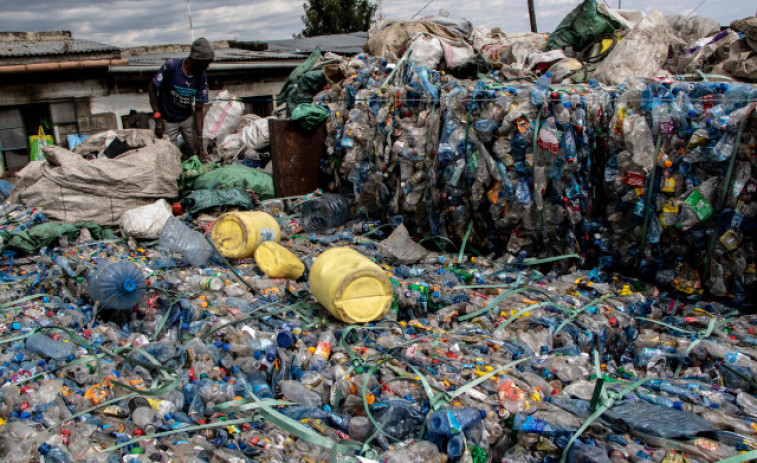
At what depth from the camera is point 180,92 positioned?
20.9ft

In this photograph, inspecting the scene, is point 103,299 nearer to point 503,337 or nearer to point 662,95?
point 503,337

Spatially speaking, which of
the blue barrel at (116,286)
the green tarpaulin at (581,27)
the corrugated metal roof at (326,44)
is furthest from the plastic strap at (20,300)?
the corrugated metal roof at (326,44)

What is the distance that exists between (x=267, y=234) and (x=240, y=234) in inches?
9.2

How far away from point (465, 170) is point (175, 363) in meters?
2.79

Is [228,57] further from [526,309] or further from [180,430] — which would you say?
[180,430]

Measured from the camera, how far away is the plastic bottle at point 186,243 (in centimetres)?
470

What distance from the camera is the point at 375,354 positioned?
323 centimetres

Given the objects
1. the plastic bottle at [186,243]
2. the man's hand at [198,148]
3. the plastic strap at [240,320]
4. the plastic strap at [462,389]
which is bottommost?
the plastic strap at [462,389]

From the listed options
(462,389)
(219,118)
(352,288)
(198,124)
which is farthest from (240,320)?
(219,118)

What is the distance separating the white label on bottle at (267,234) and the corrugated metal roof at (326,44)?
7150mm

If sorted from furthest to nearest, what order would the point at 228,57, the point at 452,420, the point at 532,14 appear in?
the point at 532,14 < the point at 228,57 < the point at 452,420

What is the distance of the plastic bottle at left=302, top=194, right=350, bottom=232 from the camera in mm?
5938

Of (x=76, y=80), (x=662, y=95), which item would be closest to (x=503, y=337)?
(x=662, y=95)

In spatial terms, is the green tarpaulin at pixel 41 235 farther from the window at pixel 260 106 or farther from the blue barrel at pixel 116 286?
the window at pixel 260 106
